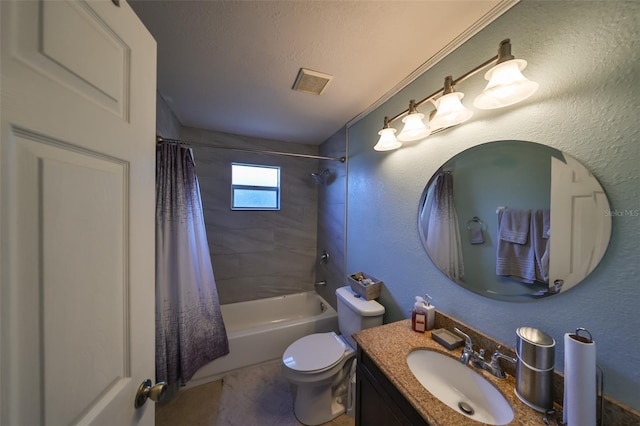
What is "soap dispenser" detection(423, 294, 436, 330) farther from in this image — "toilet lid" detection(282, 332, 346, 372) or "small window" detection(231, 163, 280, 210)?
"small window" detection(231, 163, 280, 210)

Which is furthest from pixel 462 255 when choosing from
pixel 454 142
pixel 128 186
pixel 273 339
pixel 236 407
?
pixel 236 407

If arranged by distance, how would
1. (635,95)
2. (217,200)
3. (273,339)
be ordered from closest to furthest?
(635,95) → (273,339) → (217,200)

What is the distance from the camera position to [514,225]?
912mm

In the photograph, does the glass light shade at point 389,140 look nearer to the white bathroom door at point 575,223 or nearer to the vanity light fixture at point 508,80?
the vanity light fixture at point 508,80

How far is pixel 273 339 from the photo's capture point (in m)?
1.98

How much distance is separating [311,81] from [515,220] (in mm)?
1386

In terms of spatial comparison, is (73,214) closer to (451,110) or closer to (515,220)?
(451,110)

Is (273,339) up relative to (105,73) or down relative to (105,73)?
down

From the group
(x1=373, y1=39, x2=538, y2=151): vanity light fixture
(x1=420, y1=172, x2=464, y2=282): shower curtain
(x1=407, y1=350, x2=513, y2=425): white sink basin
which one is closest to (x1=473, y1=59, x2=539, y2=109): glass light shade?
(x1=373, y1=39, x2=538, y2=151): vanity light fixture

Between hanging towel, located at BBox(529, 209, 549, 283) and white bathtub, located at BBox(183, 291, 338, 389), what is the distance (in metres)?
1.76

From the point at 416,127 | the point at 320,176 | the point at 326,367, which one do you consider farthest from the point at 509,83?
the point at 320,176

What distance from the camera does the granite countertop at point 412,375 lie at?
2.29ft

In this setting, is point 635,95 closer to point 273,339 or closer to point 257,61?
point 257,61

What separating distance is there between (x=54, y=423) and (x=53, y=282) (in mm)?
278
